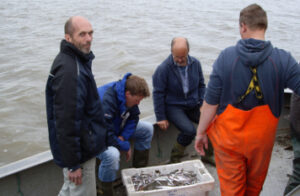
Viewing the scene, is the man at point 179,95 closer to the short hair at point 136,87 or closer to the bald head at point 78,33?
the short hair at point 136,87

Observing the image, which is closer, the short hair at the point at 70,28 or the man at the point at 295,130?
the short hair at the point at 70,28

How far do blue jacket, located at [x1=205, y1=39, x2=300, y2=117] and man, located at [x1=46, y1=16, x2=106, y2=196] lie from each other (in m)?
1.05

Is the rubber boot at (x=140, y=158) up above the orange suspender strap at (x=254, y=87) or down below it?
below

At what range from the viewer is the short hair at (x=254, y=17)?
2375 millimetres

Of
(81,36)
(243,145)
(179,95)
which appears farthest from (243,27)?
(179,95)

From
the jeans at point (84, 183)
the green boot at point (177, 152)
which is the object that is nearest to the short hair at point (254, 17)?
the jeans at point (84, 183)

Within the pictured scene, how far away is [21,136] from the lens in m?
7.05

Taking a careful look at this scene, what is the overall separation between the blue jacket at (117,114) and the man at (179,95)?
0.68 metres

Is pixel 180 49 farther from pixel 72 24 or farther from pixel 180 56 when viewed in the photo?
pixel 72 24

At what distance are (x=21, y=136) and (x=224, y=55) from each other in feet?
19.1

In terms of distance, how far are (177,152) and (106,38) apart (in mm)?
11176

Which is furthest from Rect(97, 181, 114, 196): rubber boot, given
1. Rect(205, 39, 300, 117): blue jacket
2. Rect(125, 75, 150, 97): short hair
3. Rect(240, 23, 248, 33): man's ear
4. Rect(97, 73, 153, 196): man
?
Rect(240, 23, 248, 33): man's ear

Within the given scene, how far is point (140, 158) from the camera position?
4.10 meters

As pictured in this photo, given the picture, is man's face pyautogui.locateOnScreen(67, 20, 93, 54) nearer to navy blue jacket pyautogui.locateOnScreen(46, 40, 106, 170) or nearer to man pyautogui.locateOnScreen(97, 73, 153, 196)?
navy blue jacket pyautogui.locateOnScreen(46, 40, 106, 170)
